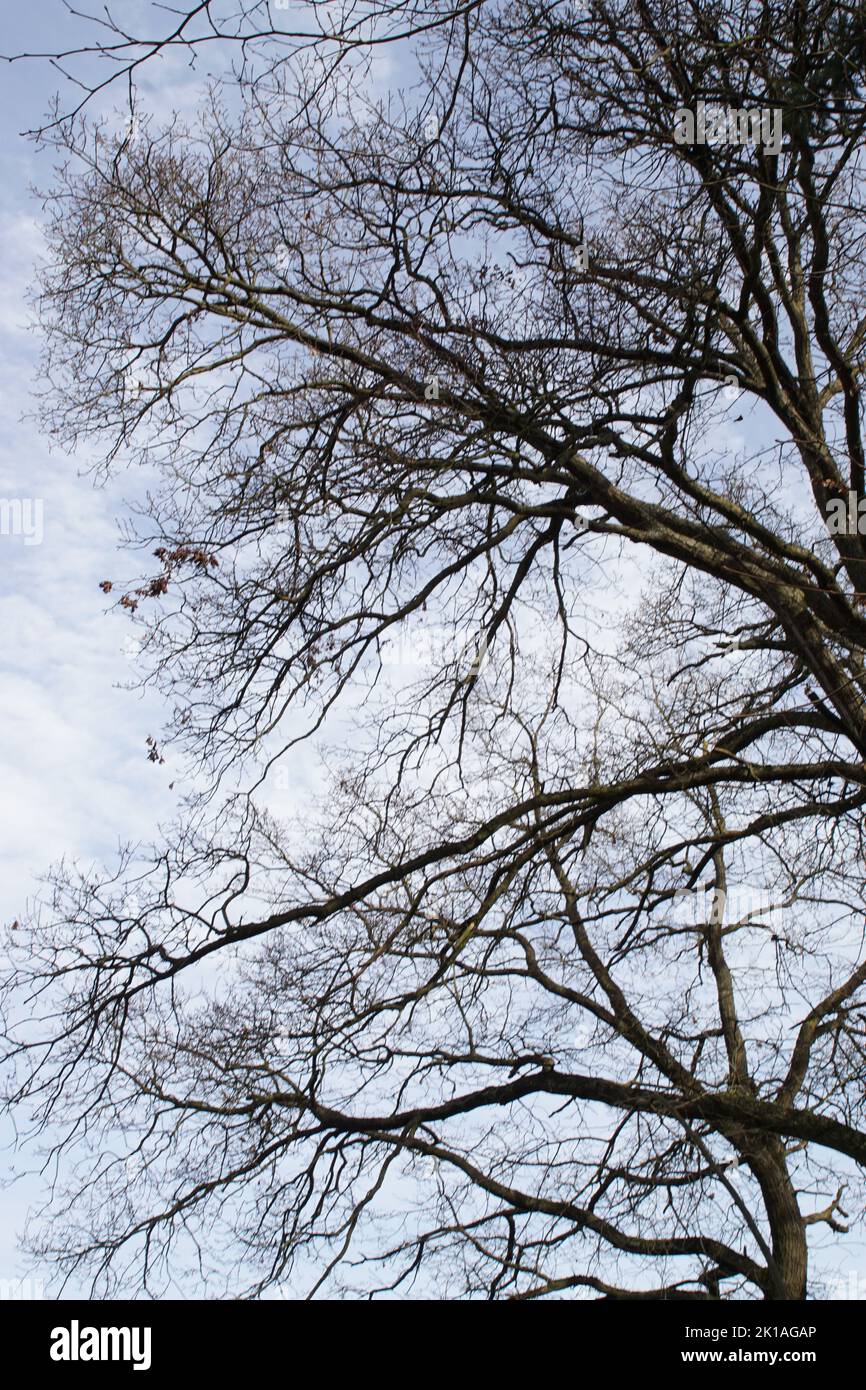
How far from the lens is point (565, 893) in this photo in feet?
29.9

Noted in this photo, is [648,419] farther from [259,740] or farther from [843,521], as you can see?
[259,740]

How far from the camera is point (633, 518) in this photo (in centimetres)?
772

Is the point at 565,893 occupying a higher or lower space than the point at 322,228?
lower

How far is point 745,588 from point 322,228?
3361 millimetres

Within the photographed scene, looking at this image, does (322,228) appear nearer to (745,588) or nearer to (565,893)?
(745,588)

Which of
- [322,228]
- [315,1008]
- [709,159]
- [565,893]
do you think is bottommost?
[315,1008]

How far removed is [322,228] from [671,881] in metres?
5.27

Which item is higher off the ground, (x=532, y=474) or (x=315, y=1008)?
(x=532, y=474)

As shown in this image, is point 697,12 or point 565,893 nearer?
point 697,12
